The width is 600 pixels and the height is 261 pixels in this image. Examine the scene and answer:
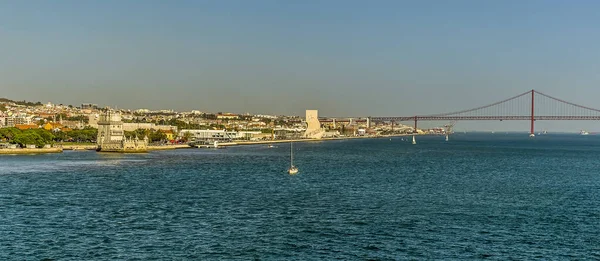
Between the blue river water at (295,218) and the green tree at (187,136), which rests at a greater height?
the green tree at (187,136)

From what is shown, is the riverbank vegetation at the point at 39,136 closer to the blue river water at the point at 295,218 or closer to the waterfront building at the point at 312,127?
the blue river water at the point at 295,218

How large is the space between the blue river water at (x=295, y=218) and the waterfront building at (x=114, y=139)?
32.0 metres

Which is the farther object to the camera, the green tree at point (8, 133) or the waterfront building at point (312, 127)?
the waterfront building at point (312, 127)

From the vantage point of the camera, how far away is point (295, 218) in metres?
20.2

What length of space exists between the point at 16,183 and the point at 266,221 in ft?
54.0

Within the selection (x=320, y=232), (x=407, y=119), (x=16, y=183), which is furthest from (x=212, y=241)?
(x=407, y=119)

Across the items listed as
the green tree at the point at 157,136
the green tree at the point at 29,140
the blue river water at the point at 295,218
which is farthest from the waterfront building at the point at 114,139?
the blue river water at the point at 295,218

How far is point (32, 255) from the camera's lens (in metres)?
14.8

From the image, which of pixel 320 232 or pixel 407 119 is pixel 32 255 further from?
pixel 407 119

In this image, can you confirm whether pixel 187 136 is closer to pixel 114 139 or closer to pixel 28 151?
pixel 114 139

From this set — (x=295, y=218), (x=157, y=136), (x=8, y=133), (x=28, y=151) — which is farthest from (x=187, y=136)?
(x=295, y=218)

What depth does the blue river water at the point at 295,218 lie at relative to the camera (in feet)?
51.0

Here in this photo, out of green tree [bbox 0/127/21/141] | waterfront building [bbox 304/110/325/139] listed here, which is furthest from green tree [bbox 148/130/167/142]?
waterfront building [bbox 304/110/325/139]

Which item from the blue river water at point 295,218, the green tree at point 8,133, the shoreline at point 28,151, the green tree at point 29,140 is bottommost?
the blue river water at point 295,218
